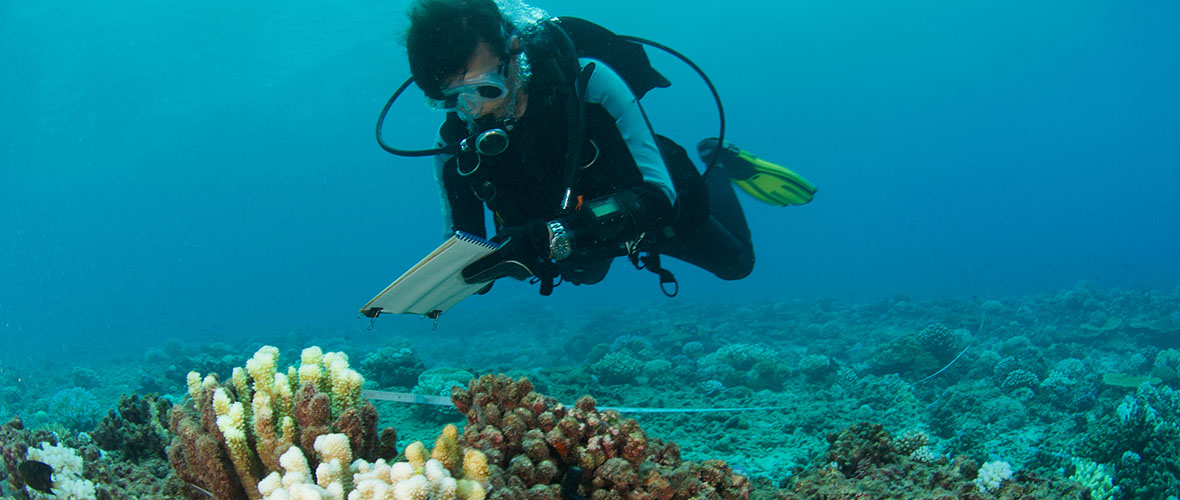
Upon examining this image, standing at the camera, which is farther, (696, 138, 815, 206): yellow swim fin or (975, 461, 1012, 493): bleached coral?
(696, 138, 815, 206): yellow swim fin

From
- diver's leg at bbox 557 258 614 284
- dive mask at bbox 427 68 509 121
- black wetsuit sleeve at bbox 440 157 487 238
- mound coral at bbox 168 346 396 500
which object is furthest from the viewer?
black wetsuit sleeve at bbox 440 157 487 238

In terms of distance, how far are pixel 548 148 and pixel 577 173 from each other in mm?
406

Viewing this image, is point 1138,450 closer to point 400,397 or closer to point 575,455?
point 575,455

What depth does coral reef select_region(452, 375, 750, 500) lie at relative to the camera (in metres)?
2.18

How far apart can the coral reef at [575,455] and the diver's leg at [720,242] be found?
122 inches

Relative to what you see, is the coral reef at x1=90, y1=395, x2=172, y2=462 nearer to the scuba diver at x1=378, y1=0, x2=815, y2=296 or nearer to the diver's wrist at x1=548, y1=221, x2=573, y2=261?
the scuba diver at x1=378, y1=0, x2=815, y2=296

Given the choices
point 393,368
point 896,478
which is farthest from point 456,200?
point 393,368

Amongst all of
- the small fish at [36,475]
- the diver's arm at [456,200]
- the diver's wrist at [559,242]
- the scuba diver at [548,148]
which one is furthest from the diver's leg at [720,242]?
the small fish at [36,475]

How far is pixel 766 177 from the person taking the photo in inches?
299

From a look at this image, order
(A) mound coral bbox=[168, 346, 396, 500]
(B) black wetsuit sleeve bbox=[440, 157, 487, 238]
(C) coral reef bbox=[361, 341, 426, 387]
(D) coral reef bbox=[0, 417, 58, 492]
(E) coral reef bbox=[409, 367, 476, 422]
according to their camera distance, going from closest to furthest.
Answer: (A) mound coral bbox=[168, 346, 396, 500]
(D) coral reef bbox=[0, 417, 58, 492]
(B) black wetsuit sleeve bbox=[440, 157, 487, 238]
(E) coral reef bbox=[409, 367, 476, 422]
(C) coral reef bbox=[361, 341, 426, 387]

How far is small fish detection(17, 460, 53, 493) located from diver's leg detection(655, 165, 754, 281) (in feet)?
14.5

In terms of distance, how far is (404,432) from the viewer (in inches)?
259

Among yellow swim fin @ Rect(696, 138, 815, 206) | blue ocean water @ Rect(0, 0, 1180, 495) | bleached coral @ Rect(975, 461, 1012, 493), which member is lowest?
bleached coral @ Rect(975, 461, 1012, 493)

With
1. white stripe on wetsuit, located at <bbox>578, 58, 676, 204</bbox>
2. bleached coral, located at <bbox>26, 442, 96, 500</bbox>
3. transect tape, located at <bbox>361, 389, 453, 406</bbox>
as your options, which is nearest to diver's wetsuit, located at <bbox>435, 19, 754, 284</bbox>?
white stripe on wetsuit, located at <bbox>578, 58, 676, 204</bbox>
